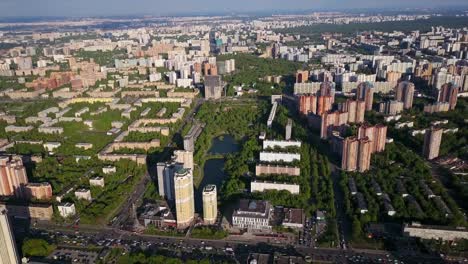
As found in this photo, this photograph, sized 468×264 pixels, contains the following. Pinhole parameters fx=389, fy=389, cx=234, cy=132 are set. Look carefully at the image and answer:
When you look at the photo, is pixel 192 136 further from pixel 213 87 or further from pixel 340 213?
pixel 213 87

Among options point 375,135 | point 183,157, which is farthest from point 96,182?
point 375,135

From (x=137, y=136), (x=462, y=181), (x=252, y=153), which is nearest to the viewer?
(x=462, y=181)

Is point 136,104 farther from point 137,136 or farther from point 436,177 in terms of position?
point 436,177

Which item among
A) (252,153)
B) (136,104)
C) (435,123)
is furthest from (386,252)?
(136,104)

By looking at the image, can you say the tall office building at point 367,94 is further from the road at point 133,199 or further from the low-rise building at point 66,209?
the low-rise building at point 66,209

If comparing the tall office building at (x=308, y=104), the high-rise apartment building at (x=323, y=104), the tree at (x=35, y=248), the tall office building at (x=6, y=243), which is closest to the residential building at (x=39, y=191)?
the tree at (x=35, y=248)
